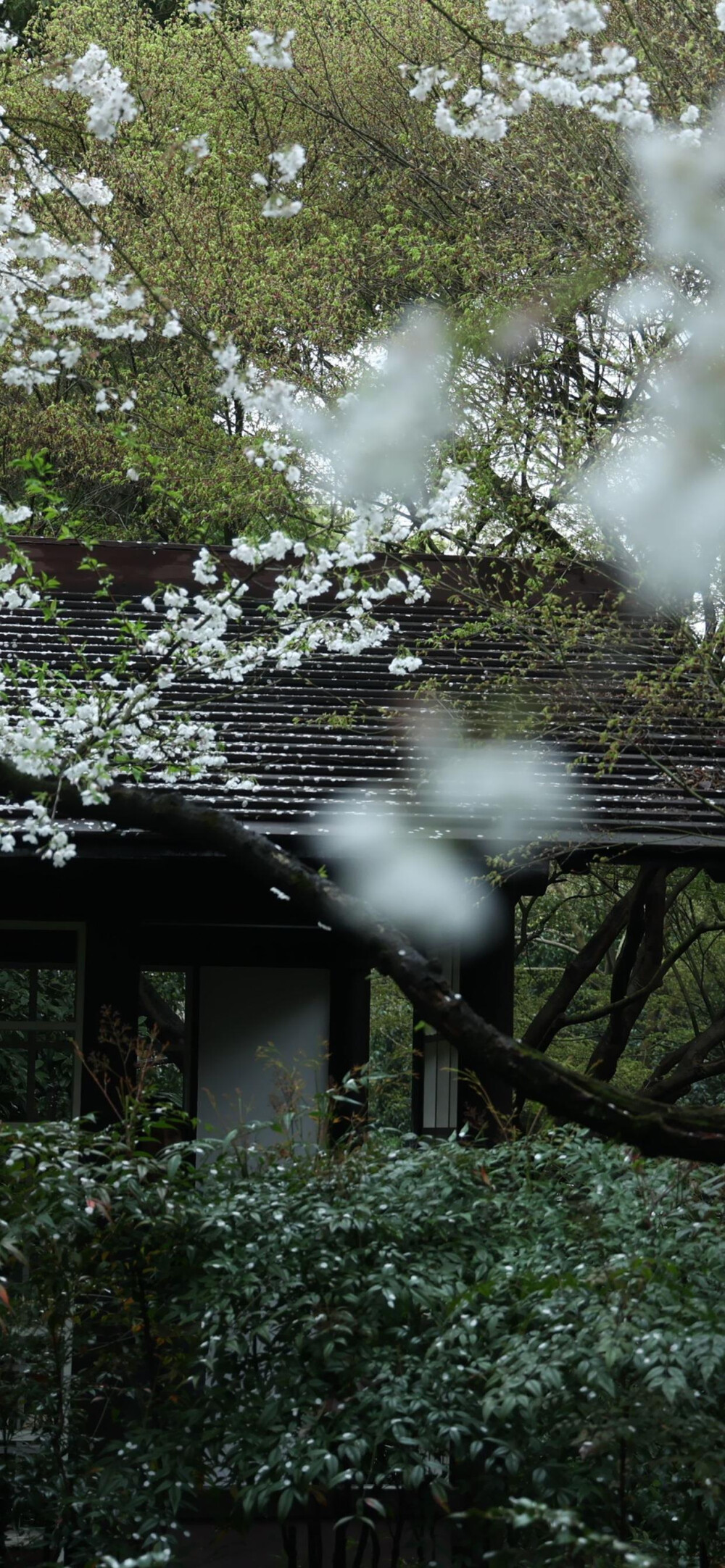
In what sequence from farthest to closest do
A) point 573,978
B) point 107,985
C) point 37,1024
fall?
1. point 573,978
2. point 37,1024
3. point 107,985

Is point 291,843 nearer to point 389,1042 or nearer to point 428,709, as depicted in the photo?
point 428,709

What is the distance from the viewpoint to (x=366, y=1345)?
12.0 feet

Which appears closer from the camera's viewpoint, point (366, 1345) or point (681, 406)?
point (366, 1345)

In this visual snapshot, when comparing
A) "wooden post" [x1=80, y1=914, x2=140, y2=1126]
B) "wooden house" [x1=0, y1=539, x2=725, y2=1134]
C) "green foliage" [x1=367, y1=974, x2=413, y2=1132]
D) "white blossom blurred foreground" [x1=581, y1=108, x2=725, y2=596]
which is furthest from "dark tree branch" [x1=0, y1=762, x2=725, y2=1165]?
"green foliage" [x1=367, y1=974, x2=413, y2=1132]

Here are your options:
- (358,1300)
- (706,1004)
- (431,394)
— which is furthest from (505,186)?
(358,1300)

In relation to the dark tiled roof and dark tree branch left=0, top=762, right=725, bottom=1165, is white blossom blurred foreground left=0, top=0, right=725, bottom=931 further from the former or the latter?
dark tree branch left=0, top=762, right=725, bottom=1165

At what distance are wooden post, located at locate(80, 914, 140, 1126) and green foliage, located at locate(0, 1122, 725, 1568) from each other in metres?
2.17

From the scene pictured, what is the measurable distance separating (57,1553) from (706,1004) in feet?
36.0

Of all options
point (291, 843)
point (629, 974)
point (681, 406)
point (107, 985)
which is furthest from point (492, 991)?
point (629, 974)

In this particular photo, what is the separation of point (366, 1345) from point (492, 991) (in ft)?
9.91

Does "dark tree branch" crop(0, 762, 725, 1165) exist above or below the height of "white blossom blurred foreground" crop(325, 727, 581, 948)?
below

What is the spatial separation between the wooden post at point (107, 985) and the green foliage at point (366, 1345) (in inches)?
85.4

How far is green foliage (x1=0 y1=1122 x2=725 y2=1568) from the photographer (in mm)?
3330

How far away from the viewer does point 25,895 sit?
675cm
